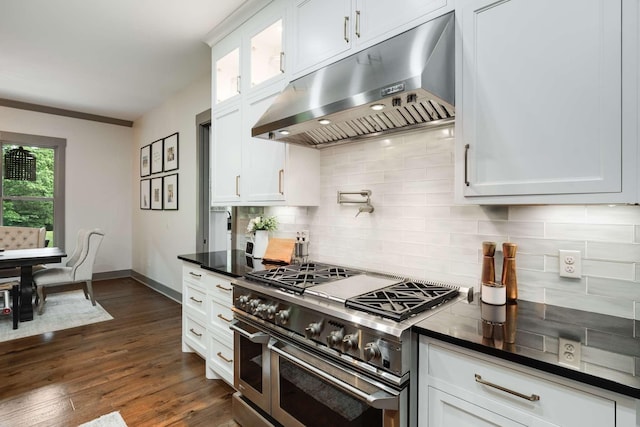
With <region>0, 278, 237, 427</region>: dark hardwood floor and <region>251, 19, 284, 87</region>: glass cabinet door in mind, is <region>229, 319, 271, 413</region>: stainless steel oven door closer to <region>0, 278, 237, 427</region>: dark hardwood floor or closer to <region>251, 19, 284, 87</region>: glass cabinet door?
<region>0, 278, 237, 427</region>: dark hardwood floor

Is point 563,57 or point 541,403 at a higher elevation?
point 563,57

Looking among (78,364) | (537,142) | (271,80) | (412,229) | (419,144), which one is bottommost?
(78,364)

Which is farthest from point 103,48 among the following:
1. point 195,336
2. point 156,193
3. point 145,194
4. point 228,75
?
point 195,336

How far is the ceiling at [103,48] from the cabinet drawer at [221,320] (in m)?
2.31

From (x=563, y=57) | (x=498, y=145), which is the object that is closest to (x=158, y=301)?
(x=498, y=145)

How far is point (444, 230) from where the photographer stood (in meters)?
1.70

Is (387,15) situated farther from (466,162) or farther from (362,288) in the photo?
(362,288)

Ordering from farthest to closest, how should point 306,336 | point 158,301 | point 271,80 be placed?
point 158,301 < point 271,80 < point 306,336

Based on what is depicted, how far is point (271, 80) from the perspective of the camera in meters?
2.25

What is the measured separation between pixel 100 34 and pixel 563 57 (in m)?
3.66

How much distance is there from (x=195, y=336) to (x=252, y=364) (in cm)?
116

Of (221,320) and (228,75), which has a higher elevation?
(228,75)

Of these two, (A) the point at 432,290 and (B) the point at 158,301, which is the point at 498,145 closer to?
(A) the point at 432,290

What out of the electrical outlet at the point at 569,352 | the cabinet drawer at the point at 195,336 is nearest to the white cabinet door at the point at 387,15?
the electrical outlet at the point at 569,352
